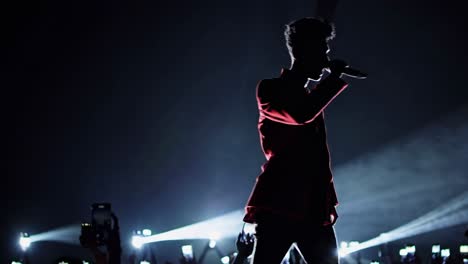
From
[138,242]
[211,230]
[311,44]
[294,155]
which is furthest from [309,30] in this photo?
[211,230]

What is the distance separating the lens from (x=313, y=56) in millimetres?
2145

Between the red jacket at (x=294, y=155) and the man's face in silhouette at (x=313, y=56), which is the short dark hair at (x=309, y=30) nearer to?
the man's face in silhouette at (x=313, y=56)

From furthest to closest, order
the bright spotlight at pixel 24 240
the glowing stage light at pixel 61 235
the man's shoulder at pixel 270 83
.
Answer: the glowing stage light at pixel 61 235, the bright spotlight at pixel 24 240, the man's shoulder at pixel 270 83

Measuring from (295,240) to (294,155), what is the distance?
0.29 metres

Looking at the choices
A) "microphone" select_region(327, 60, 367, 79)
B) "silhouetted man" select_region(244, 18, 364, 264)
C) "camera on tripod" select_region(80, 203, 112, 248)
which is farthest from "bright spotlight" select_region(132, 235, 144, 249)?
"microphone" select_region(327, 60, 367, 79)

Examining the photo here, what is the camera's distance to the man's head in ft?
7.00

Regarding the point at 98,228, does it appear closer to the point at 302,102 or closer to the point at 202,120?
the point at 302,102

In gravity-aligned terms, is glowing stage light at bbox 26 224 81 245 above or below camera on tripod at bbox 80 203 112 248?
above

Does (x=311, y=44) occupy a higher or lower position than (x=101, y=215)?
lower

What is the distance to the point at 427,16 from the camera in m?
13.2

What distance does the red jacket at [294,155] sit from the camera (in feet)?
6.59

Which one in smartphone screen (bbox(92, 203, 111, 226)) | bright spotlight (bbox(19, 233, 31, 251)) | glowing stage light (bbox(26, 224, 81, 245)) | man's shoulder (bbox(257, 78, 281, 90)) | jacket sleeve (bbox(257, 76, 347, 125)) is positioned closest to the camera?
jacket sleeve (bbox(257, 76, 347, 125))

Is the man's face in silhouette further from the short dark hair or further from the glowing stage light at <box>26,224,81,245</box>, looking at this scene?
the glowing stage light at <box>26,224,81,245</box>

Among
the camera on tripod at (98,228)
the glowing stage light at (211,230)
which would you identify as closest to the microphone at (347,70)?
the camera on tripod at (98,228)
